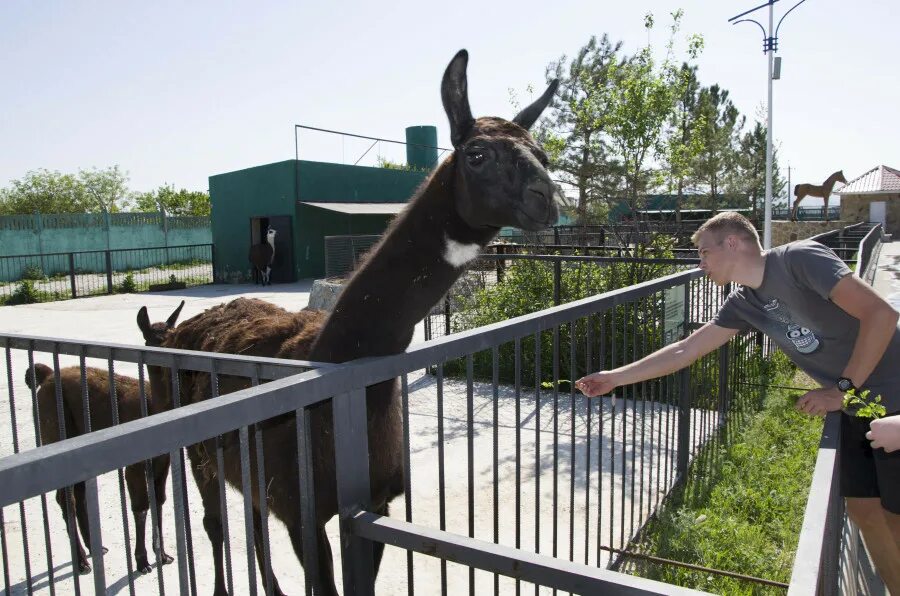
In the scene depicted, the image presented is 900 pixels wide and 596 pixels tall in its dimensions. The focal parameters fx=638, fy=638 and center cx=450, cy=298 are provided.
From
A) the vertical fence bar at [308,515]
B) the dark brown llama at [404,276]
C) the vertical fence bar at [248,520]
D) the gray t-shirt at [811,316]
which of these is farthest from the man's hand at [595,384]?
the vertical fence bar at [248,520]

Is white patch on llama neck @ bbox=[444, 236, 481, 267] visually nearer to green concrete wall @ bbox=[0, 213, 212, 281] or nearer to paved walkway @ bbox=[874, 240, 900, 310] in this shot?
paved walkway @ bbox=[874, 240, 900, 310]

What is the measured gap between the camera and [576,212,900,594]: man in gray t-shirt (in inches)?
100

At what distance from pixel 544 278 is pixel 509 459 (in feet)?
12.2

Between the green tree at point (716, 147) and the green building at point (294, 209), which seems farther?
the green tree at point (716, 147)

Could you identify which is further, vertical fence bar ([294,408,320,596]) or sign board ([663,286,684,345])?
sign board ([663,286,684,345])

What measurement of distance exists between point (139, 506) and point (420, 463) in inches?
85.8

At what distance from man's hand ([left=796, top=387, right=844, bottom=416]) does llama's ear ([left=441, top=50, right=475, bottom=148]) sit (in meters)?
1.88

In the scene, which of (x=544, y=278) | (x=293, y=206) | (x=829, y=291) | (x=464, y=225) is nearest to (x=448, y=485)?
(x=464, y=225)

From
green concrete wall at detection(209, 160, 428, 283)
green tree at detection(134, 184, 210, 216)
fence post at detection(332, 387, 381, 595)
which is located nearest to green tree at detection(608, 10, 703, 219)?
fence post at detection(332, 387, 381, 595)

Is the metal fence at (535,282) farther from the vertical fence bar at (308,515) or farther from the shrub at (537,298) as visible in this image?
the vertical fence bar at (308,515)

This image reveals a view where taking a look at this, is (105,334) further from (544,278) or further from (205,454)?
(205,454)

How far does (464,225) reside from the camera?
8.97 feet

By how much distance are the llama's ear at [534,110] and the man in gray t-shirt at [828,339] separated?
3.49 feet

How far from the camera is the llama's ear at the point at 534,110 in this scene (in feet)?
11.1
